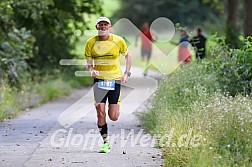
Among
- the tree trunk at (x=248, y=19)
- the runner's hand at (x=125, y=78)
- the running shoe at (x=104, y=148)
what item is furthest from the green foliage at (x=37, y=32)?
the running shoe at (x=104, y=148)

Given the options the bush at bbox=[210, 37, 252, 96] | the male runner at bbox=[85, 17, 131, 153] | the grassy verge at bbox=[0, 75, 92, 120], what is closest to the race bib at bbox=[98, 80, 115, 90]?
the male runner at bbox=[85, 17, 131, 153]

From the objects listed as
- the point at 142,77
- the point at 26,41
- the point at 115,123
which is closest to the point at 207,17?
the point at 142,77

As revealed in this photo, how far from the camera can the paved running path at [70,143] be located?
1100 centimetres

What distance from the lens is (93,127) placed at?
51.2ft

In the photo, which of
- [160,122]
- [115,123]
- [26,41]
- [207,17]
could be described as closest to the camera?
[160,122]

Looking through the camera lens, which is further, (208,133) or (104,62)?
(104,62)

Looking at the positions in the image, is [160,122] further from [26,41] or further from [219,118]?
[26,41]

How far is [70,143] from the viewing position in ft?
42.5

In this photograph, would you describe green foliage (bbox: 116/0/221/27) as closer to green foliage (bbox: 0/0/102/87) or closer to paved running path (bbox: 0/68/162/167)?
green foliage (bbox: 0/0/102/87)

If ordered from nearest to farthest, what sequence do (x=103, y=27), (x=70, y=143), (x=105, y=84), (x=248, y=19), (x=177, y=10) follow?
(x=103, y=27) → (x=105, y=84) → (x=70, y=143) → (x=248, y=19) → (x=177, y=10)

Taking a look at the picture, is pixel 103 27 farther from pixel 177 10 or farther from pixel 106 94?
pixel 177 10

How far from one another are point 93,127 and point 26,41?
27.6ft

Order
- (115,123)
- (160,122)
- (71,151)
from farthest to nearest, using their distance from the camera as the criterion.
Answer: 1. (115,123)
2. (160,122)
3. (71,151)

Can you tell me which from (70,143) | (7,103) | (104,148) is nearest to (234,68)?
(70,143)
